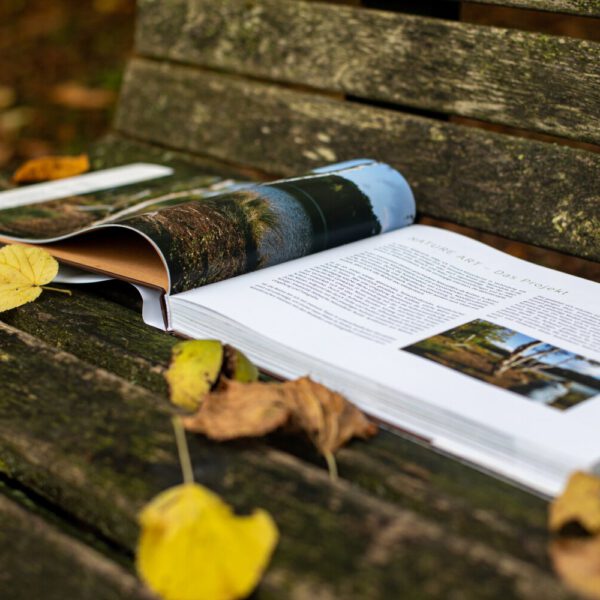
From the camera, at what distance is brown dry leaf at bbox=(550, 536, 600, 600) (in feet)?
2.12

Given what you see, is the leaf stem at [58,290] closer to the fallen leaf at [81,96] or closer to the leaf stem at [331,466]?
the leaf stem at [331,466]

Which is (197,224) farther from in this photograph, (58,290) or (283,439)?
(283,439)

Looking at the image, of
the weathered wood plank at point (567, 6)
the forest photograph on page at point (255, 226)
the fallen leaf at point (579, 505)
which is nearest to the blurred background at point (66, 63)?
the weathered wood plank at point (567, 6)

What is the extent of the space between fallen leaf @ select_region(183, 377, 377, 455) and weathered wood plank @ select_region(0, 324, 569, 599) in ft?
0.08

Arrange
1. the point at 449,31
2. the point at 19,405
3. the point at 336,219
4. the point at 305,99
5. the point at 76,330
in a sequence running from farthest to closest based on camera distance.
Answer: the point at 305,99
the point at 449,31
the point at 336,219
the point at 76,330
the point at 19,405

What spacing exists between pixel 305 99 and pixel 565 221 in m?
0.62

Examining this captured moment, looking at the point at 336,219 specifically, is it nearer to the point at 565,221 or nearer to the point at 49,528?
the point at 565,221

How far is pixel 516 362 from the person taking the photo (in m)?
0.98

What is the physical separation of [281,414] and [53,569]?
24cm

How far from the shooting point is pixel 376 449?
0.85 m

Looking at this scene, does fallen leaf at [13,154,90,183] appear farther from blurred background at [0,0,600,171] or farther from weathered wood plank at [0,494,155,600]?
blurred background at [0,0,600,171]

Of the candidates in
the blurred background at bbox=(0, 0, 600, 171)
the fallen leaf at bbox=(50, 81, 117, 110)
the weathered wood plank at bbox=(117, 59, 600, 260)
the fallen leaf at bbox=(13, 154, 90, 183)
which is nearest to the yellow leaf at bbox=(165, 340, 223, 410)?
the weathered wood plank at bbox=(117, 59, 600, 260)

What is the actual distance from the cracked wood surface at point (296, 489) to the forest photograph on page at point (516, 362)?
0.13 m

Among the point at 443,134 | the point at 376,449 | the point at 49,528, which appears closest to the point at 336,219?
the point at 443,134
